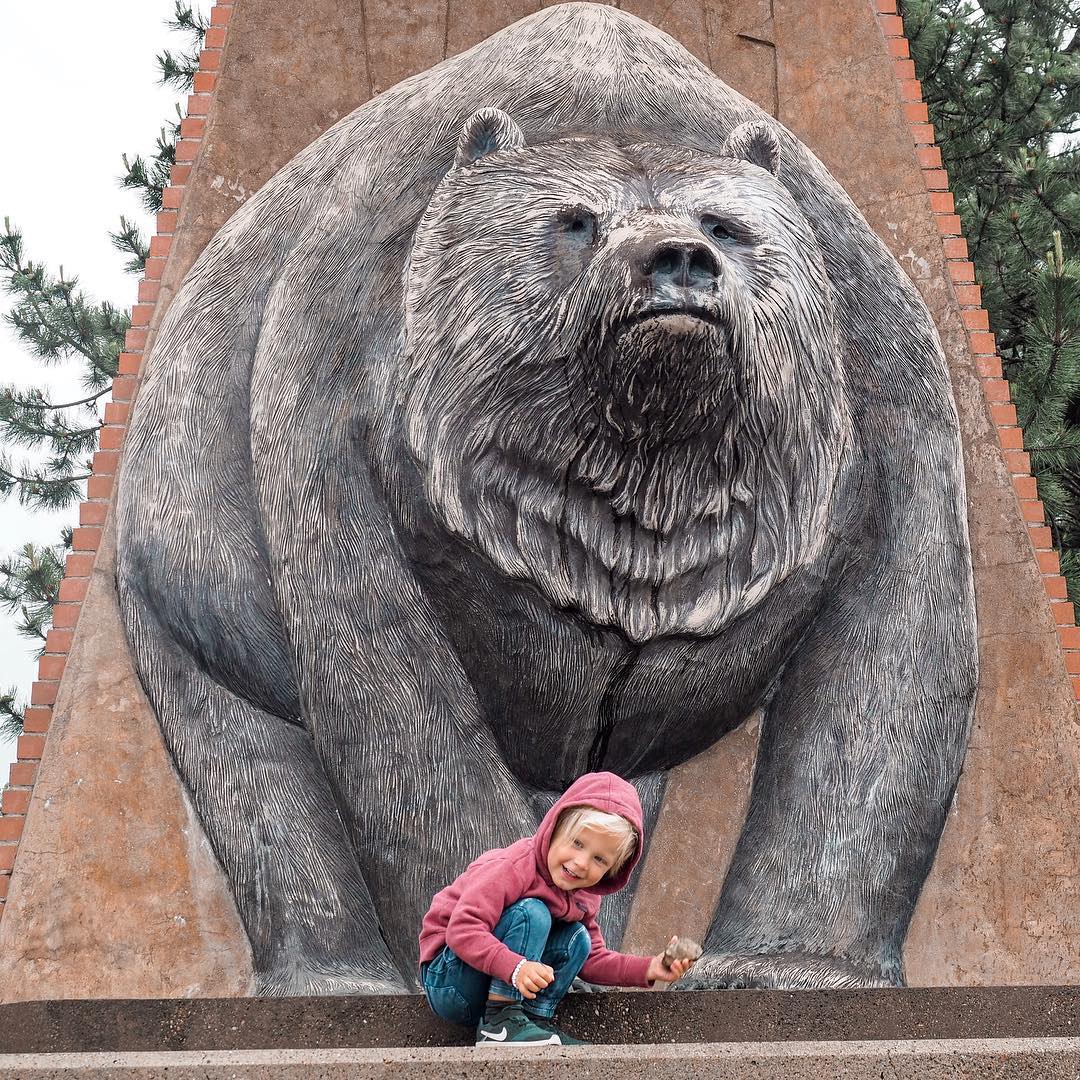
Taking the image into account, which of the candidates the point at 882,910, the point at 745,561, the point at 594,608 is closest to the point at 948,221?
the point at 745,561

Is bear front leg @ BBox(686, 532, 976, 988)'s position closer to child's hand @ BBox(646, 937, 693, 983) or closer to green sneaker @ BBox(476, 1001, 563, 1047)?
child's hand @ BBox(646, 937, 693, 983)

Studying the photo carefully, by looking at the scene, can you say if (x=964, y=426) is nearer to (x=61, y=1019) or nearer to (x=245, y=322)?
(x=245, y=322)

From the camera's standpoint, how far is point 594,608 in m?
2.66

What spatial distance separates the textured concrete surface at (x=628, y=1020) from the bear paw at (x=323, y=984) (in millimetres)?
698

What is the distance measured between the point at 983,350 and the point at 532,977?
7.58 ft

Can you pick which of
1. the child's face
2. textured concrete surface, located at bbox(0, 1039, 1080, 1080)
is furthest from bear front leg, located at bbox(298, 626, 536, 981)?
textured concrete surface, located at bbox(0, 1039, 1080, 1080)

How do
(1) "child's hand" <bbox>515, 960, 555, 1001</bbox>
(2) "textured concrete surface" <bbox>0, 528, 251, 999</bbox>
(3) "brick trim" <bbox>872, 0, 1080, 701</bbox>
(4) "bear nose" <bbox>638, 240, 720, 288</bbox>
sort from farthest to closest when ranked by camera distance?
1. (3) "brick trim" <bbox>872, 0, 1080, 701</bbox>
2. (2) "textured concrete surface" <bbox>0, 528, 251, 999</bbox>
3. (4) "bear nose" <bbox>638, 240, 720, 288</bbox>
4. (1) "child's hand" <bbox>515, 960, 555, 1001</bbox>

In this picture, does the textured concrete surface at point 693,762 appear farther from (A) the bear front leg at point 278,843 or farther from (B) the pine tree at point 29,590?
(B) the pine tree at point 29,590

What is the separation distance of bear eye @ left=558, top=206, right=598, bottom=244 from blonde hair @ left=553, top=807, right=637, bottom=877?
1.28 metres

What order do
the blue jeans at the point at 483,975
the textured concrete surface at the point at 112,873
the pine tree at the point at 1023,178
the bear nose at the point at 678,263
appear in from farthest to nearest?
1. the pine tree at the point at 1023,178
2. the textured concrete surface at the point at 112,873
3. the bear nose at the point at 678,263
4. the blue jeans at the point at 483,975

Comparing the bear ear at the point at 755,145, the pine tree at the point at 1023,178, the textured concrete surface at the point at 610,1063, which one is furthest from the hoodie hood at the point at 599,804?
the pine tree at the point at 1023,178

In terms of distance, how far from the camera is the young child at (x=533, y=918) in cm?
177

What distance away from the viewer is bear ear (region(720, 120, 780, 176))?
2920mm

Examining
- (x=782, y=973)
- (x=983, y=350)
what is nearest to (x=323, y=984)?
(x=782, y=973)
